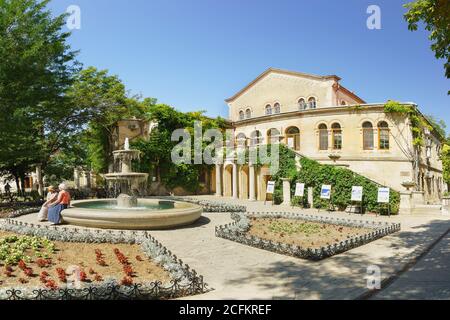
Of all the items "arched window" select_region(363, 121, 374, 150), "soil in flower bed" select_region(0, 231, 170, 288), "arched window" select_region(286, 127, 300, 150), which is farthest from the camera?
"arched window" select_region(286, 127, 300, 150)

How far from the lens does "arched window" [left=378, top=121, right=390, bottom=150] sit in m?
26.6

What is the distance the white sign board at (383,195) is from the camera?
20.3 metres

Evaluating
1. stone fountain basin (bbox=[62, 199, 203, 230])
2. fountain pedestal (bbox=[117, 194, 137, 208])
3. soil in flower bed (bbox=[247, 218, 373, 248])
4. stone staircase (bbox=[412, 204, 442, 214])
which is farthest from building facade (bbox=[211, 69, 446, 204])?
stone fountain basin (bbox=[62, 199, 203, 230])

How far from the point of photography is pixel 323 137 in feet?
96.9

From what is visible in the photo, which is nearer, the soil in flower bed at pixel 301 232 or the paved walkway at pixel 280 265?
the paved walkway at pixel 280 265

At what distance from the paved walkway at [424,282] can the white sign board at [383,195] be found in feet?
32.7

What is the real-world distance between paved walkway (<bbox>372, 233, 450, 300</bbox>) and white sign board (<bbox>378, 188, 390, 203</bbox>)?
392 inches

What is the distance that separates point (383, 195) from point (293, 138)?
1237cm

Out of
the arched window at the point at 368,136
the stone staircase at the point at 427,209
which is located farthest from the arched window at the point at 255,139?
the stone staircase at the point at 427,209

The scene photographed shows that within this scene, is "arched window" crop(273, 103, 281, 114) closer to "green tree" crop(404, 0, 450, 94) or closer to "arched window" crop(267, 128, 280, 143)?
"arched window" crop(267, 128, 280, 143)

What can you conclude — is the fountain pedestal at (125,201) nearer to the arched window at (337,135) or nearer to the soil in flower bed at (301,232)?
the soil in flower bed at (301,232)
